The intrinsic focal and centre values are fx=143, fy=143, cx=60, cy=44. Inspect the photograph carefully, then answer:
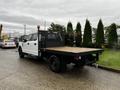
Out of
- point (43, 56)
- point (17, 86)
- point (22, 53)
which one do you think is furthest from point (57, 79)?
point (22, 53)

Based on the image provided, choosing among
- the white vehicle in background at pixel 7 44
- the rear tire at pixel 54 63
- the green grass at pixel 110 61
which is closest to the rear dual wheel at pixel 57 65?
the rear tire at pixel 54 63

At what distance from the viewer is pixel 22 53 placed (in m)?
10.7

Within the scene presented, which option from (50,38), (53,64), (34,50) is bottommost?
(53,64)

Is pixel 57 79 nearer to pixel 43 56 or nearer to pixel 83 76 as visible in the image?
pixel 83 76

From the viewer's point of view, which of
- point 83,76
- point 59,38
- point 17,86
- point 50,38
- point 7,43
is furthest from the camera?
point 7,43

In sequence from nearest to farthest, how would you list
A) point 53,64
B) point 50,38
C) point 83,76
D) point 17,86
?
point 17,86
point 83,76
point 53,64
point 50,38

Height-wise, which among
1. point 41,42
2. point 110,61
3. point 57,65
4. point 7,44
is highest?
point 41,42

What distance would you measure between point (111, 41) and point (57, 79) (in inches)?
562

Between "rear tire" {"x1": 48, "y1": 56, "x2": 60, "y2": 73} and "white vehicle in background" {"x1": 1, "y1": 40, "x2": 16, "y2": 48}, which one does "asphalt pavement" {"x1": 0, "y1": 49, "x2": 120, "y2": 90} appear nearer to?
"rear tire" {"x1": 48, "y1": 56, "x2": 60, "y2": 73}

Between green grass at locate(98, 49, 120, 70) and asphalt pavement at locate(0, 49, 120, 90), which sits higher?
green grass at locate(98, 49, 120, 70)

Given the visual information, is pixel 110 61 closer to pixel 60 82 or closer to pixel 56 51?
pixel 56 51

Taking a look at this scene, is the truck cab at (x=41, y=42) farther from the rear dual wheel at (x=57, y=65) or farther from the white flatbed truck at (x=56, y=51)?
the rear dual wheel at (x=57, y=65)

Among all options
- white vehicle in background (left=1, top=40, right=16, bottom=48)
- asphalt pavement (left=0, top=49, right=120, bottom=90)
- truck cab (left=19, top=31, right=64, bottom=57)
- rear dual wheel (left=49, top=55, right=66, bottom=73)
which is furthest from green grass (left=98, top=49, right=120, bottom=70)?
white vehicle in background (left=1, top=40, right=16, bottom=48)

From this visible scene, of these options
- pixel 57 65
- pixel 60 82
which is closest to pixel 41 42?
pixel 57 65
